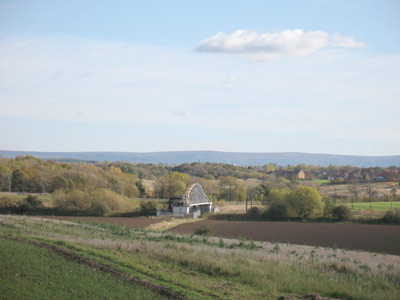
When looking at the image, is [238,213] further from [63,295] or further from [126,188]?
[63,295]

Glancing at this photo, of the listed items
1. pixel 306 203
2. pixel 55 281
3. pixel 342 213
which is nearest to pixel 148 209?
pixel 306 203

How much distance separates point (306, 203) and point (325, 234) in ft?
67.1

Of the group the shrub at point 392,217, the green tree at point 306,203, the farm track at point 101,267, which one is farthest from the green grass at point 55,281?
the green tree at point 306,203

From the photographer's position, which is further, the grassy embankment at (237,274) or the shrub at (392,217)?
the shrub at (392,217)

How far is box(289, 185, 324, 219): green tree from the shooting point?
249ft

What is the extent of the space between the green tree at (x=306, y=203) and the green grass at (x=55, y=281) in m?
60.7

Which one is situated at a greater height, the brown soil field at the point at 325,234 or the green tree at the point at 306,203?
the green tree at the point at 306,203

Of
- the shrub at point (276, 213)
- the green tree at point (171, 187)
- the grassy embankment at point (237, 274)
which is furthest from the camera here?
the green tree at point (171, 187)

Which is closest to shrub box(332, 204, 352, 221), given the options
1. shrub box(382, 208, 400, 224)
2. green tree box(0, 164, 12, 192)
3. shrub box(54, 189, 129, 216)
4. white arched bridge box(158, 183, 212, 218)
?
shrub box(382, 208, 400, 224)

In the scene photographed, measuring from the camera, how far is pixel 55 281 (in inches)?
639

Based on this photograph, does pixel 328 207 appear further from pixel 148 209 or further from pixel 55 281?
pixel 55 281

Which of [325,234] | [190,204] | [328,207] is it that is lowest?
[325,234]

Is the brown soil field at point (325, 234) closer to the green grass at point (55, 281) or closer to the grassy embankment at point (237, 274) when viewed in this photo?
the grassy embankment at point (237, 274)

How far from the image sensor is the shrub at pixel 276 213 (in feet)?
253
